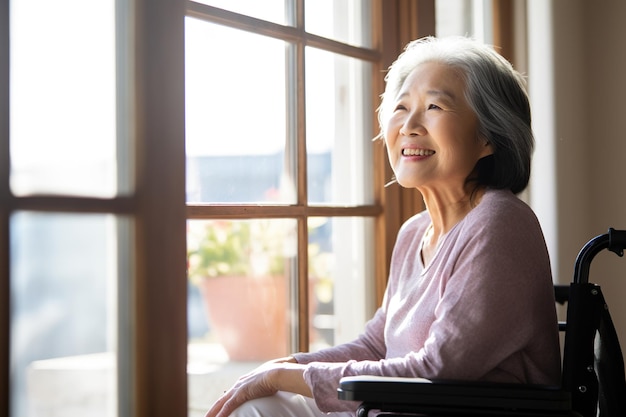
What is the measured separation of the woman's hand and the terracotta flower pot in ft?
0.75

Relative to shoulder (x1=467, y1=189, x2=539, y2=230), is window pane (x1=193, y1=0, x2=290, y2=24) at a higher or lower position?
higher

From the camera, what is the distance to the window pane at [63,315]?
4.82 ft

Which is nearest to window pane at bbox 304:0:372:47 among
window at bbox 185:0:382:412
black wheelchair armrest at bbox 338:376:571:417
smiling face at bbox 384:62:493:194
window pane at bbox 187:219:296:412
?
window at bbox 185:0:382:412

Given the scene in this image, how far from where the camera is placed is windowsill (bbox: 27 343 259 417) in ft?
4.95

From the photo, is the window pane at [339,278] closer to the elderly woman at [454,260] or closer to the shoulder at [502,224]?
the elderly woman at [454,260]

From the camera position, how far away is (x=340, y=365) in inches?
64.6

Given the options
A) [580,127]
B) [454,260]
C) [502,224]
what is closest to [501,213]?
[502,224]

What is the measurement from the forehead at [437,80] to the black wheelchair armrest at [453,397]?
0.69m

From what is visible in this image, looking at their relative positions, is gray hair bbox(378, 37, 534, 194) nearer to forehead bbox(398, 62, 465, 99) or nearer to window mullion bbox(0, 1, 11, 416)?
Answer: forehead bbox(398, 62, 465, 99)

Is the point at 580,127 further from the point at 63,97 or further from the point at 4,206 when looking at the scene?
the point at 4,206

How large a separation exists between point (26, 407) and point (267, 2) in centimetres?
111

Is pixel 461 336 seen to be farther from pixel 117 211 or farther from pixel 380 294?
pixel 380 294

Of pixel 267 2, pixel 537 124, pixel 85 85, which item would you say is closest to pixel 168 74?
pixel 85 85

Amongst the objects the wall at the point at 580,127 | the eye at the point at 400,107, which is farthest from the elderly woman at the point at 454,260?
the wall at the point at 580,127
